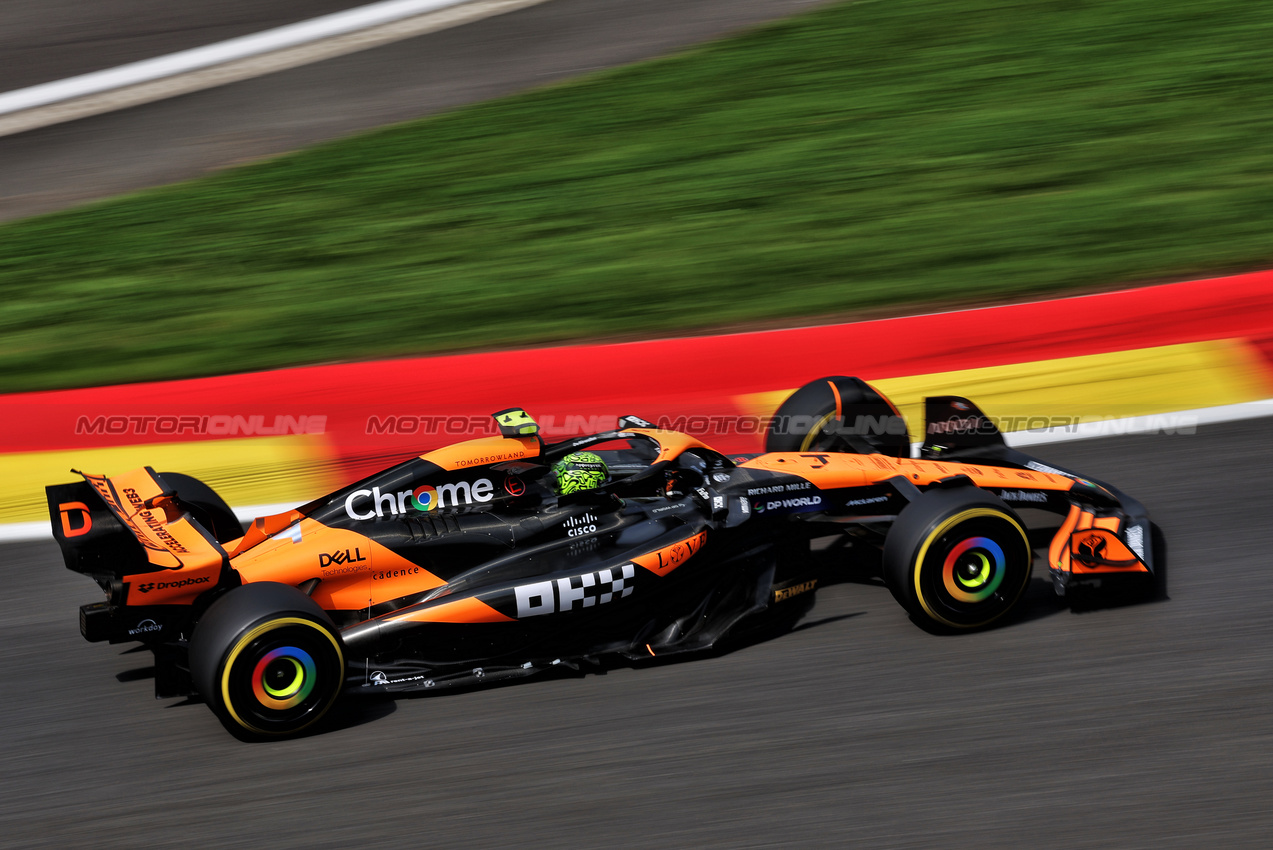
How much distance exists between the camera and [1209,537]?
18.4ft

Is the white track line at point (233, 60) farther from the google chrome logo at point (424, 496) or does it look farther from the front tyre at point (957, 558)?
the front tyre at point (957, 558)

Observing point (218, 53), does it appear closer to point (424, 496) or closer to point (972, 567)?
point (424, 496)

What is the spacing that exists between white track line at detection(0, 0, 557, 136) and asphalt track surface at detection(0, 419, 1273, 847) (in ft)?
29.3

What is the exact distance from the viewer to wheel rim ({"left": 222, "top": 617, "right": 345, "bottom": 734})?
428 cm

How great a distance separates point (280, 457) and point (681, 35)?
7841 mm

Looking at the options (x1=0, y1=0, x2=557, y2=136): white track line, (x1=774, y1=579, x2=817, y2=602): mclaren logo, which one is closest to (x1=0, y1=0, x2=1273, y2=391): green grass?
(x1=0, y1=0, x2=557, y2=136): white track line

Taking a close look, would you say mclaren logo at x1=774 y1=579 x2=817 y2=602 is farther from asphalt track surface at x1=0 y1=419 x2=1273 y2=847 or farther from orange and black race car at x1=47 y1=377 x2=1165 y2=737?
asphalt track surface at x1=0 y1=419 x2=1273 y2=847

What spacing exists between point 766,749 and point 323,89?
10.2m

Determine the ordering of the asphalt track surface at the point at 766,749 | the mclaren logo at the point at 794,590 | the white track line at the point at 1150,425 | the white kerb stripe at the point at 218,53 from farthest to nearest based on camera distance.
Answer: the white kerb stripe at the point at 218,53 < the white track line at the point at 1150,425 < the mclaren logo at the point at 794,590 < the asphalt track surface at the point at 766,749

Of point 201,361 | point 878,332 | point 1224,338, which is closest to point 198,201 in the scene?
point 201,361

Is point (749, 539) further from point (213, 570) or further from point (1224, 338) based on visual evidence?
point (1224, 338)

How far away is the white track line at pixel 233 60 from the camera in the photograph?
12.5 meters

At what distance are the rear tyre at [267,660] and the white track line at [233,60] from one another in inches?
383

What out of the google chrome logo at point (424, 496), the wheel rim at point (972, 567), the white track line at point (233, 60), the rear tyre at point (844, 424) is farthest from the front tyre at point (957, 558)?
the white track line at point (233, 60)
